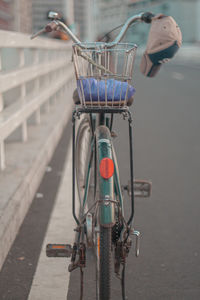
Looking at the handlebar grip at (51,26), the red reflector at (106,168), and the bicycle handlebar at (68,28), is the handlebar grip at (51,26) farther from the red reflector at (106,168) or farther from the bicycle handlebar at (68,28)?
the red reflector at (106,168)

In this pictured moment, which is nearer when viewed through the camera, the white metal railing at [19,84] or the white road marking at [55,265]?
the white road marking at [55,265]

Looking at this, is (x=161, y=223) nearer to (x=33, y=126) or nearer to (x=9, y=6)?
(x=33, y=126)

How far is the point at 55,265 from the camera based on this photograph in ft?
12.2

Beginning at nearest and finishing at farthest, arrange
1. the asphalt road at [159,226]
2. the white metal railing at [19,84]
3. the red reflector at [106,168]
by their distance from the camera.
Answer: the red reflector at [106,168], the asphalt road at [159,226], the white metal railing at [19,84]

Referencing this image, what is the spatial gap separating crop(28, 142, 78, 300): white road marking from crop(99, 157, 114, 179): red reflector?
2.75 feet

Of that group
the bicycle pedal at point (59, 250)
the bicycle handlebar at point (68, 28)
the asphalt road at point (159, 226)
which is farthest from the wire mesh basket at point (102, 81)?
the asphalt road at point (159, 226)

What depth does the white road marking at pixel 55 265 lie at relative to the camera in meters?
3.30

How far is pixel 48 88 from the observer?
28.1ft

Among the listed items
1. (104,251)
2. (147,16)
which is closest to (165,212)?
(147,16)

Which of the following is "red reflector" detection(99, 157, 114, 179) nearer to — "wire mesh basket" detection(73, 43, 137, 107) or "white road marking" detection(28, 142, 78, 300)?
"wire mesh basket" detection(73, 43, 137, 107)

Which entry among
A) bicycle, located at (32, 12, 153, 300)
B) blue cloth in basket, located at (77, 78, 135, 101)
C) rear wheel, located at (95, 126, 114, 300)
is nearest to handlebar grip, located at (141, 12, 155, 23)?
bicycle, located at (32, 12, 153, 300)

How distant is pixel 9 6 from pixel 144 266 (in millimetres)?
6897

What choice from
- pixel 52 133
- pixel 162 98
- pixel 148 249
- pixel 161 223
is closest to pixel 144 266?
pixel 148 249

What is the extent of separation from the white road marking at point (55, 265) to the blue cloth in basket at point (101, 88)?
A: 3.82 ft
